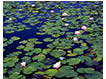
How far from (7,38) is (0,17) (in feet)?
3.21

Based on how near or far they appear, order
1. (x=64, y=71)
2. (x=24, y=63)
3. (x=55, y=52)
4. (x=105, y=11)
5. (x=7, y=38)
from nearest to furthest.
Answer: (x=64, y=71) → (x=24, y=63) → (x=55, y=52) → (x=7, y=38) → (x=105, y=11)

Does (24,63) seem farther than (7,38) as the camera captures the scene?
No

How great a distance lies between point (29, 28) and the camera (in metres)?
3.51

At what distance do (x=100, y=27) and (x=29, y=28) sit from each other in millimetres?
1551

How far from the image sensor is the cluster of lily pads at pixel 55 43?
2217mm

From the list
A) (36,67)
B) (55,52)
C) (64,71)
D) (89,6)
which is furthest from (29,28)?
(89,6)

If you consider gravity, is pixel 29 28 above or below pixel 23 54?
above

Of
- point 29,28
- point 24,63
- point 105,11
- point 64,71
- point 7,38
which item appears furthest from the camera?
point 105,11

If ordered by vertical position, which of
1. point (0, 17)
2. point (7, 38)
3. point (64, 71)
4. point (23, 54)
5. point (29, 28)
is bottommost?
point (64, 71)

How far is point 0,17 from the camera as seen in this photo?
12.8 feet

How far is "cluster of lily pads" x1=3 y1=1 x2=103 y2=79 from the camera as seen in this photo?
7.27ft

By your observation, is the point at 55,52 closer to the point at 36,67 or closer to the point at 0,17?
the point at 36,67

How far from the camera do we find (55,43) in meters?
2.83

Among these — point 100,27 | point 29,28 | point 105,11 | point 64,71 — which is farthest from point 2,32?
point 105,11
